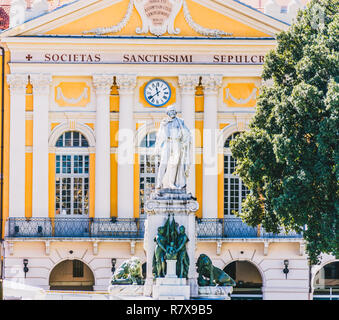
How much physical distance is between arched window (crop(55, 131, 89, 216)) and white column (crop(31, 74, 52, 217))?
52cm

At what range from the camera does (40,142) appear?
4309 centimetres

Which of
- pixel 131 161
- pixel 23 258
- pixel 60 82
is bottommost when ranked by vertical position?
pixel 23 258

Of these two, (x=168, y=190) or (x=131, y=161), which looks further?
(x=131, y=161)

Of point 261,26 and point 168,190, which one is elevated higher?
point 261,26

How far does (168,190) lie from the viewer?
1118 inches

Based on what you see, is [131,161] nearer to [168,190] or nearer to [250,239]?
[250,239]

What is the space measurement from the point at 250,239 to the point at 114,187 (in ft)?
17.4

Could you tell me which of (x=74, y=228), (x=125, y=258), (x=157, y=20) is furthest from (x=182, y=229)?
(x=157, y=20)

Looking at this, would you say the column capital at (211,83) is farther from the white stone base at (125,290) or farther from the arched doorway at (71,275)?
the white stone base at (125,290)


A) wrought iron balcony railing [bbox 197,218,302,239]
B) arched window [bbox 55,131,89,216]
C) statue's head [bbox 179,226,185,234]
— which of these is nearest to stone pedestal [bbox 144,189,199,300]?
statue's head [bbox 179,226,185,234]

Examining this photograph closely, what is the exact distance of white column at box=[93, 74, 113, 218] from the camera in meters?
43.0

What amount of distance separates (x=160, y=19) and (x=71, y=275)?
32.6 ft

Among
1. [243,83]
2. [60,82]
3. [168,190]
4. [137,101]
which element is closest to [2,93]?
[60,82]

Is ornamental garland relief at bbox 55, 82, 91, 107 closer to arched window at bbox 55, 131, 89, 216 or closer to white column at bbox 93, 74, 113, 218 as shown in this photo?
white column at bbox 93, 74, 113, 218
